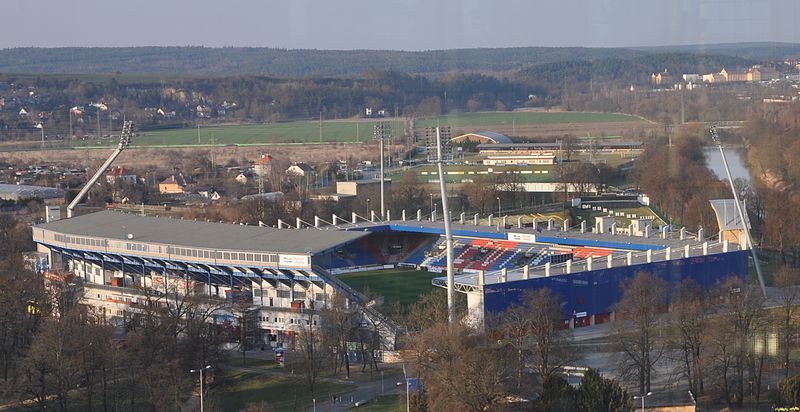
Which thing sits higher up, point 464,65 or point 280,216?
point 464,65

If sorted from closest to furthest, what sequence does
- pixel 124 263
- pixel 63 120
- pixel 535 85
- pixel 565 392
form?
1. pixel 565 392
2. pixel 124 263
3. pixel 535 85
4. pixel 63 120

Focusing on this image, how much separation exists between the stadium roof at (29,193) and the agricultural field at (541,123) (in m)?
7.72

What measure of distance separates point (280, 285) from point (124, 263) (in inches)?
88.9

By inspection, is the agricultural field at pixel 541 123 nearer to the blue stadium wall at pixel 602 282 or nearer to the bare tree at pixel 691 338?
the blue stadium wall at pixel 602 282

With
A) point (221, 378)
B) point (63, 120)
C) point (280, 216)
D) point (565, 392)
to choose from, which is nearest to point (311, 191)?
point (280, 216)

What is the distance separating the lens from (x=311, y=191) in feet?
72.4

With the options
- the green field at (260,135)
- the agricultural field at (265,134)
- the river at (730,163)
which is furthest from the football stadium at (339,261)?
the agricultural field at (265,134)

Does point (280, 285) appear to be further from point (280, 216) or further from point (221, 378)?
point (280, 216)

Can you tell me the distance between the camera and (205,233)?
14.2 m

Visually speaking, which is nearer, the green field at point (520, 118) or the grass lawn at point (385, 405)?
the grass lawn at point (385, 405)

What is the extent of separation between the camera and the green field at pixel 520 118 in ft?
94.5

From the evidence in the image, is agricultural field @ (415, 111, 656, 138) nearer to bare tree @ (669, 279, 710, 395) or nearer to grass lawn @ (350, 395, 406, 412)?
bare tree @ (669, 279, 710, 395)

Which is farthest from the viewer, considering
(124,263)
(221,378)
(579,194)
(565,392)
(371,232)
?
(579,194)

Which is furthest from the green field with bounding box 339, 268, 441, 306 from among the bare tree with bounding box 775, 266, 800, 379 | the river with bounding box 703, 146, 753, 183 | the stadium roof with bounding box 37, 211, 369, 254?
the river with bounding box 703, 146, 753, 183
